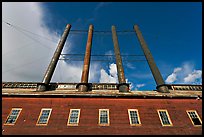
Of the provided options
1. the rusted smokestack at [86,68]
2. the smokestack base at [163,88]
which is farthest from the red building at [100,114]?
the rusted smokestack at [86,68]

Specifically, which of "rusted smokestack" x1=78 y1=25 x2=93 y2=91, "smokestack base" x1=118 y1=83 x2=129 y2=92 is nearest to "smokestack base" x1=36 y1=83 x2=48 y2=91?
"rusted smokestack" x1=78 y1=25 x2=93 y2=91

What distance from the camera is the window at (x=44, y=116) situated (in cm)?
1540

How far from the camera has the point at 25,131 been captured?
14.6 meters

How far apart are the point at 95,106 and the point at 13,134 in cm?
814

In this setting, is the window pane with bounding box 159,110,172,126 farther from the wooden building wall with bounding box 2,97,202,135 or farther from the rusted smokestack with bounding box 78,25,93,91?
the rusted smokestack with bounding box 78,25,93,91

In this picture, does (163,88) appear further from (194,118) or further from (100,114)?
(100,114)

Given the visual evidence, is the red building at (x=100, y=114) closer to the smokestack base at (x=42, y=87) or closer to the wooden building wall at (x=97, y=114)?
the wooden building wall at (x=97, y=114)

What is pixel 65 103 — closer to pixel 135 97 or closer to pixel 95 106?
pixel 95 106

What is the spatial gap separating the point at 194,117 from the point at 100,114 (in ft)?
32.8

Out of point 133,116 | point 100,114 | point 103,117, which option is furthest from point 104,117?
point 133,116

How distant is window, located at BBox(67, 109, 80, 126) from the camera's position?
50.5ft

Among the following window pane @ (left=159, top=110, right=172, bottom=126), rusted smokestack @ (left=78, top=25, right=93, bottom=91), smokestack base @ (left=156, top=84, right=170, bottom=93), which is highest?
rusted smokestack @ (left=78, top=25, right=93, bottom=91)

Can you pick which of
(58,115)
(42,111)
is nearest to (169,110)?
(58,115)

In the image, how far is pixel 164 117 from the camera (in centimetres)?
1625
